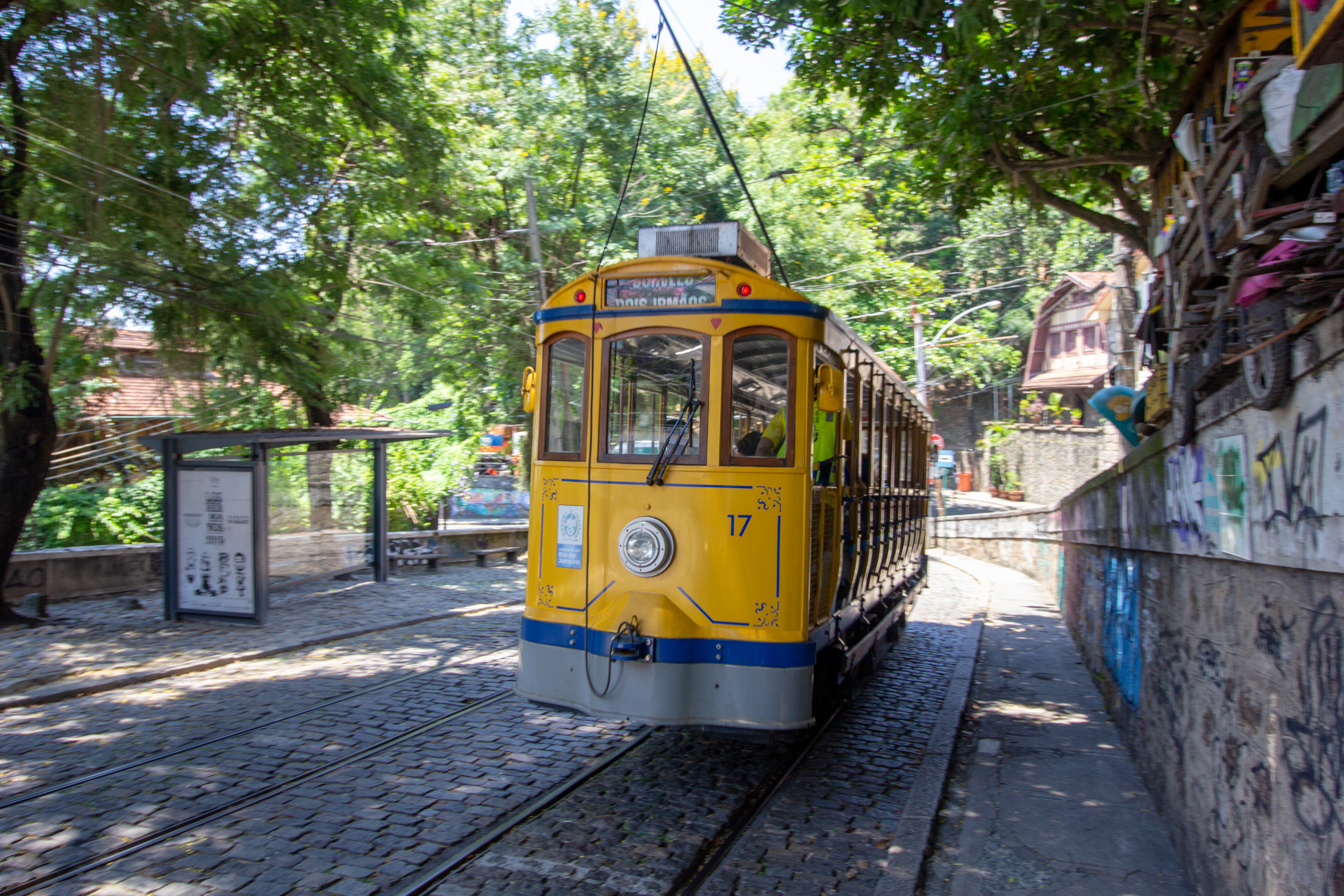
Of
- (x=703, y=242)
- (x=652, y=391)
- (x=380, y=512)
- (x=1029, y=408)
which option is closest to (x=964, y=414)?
(x=1029, y=408)

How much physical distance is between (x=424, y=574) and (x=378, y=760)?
11555 millimetres

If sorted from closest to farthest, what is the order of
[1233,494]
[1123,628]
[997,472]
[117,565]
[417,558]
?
[1233,494] → [1123,628] → [117,565] → [417,558] → [997,472]

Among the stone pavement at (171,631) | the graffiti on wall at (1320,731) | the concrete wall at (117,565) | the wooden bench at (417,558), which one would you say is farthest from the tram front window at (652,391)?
the wooden bench at (417,558)

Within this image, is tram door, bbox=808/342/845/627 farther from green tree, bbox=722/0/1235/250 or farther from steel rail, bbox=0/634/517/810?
steel rail, bbox=0/634/517/810

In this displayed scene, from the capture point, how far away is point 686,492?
6.03m

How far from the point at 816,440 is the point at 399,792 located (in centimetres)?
357

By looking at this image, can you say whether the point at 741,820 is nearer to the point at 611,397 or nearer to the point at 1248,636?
the point at 611,397

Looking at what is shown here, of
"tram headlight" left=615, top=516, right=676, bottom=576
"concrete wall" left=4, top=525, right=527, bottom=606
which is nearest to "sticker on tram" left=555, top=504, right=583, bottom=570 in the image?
"tram headlight" left=615, top=516, right=676, bottom=576

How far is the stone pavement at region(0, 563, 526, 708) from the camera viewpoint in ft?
29.2

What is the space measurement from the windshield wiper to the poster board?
7288 millimetres

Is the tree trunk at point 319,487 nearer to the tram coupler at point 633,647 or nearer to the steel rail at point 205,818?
the steel rail at point 205,818

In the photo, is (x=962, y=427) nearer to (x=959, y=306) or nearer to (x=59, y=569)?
(x=959, y=306)

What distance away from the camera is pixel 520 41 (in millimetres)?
19516

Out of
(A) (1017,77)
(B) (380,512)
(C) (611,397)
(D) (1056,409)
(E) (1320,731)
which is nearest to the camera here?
(E) (1320,731)
